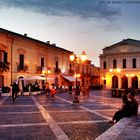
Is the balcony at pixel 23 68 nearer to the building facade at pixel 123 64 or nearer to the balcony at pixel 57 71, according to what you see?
the balcony at pixel 57 71

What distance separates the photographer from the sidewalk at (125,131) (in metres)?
7.13

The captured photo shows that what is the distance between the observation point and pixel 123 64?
4916 cm

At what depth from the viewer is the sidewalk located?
7133 mm

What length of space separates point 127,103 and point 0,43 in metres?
23.1

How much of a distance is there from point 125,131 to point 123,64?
42.1 metres

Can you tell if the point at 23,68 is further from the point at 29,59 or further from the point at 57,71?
the point at 57,71

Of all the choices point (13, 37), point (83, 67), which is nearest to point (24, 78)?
point (13, 37)

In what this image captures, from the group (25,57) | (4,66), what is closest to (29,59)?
(25,57)

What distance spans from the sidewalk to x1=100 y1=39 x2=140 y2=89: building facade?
38370 mm

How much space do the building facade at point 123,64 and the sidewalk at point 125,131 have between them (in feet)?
126

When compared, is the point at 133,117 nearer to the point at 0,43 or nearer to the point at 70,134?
the point at 70,134

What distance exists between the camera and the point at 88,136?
27.4 feet

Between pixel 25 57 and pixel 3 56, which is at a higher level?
pixel 25 57

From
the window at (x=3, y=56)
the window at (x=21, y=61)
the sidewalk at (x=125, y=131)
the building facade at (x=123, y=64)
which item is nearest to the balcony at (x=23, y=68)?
the window at (x=21, y=61)
